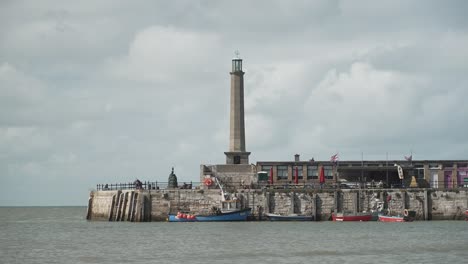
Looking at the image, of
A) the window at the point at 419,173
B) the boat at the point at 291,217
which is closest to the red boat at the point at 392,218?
the boat at the point at 291,217

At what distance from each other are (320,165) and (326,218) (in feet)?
36.5

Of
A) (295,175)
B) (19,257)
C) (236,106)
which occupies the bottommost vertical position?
(19,257)

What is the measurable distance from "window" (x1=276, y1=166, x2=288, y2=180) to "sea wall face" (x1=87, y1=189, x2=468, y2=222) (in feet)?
31.2

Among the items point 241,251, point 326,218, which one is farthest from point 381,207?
point 241,251

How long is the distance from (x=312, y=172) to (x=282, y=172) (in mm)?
3253

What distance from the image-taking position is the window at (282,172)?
3622 inches

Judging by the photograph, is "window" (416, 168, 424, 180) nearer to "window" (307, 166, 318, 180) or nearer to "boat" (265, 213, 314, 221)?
"window" (307, 166, 318, 180)

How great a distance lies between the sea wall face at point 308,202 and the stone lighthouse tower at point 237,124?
1105 cm

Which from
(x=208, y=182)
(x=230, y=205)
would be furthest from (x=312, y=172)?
(x=230, y=205)

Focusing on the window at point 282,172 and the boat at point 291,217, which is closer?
the boat at point 291,217

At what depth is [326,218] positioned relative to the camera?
81875 mm

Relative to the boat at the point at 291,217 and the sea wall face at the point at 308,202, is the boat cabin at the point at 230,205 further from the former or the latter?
the boat at the point at 291,217

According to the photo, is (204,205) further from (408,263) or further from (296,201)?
(408,263)

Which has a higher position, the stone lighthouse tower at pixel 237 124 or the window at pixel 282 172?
the stone lighthouse tower at pixel 237 124
